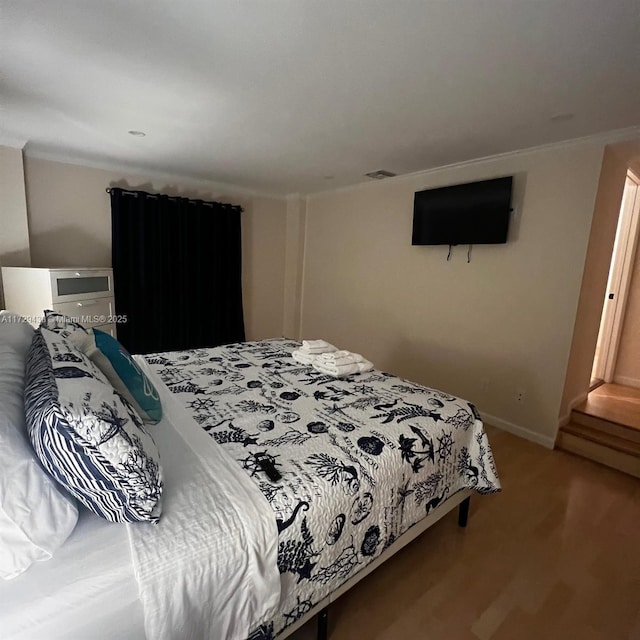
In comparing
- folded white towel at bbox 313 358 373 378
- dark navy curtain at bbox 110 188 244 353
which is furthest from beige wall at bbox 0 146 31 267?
folded white towel at bbox 313 358 373 378

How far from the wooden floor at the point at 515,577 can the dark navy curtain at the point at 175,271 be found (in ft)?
10.8

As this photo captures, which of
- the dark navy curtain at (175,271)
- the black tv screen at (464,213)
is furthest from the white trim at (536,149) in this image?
the dark navy curtain at (175,271)

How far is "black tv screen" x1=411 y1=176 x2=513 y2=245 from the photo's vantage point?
295 cm

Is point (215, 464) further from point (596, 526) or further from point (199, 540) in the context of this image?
point (596, 526)

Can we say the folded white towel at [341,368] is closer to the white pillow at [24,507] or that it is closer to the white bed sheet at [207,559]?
the white bed sheet at [207,559]

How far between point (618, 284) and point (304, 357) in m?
3.39

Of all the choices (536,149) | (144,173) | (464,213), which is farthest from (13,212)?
(536,149)

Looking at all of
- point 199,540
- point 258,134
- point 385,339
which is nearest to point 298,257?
point 385,339

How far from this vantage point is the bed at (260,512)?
85 centimetres

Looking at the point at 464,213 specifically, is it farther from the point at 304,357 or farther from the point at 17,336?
the point at 17,336

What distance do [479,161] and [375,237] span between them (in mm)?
1298

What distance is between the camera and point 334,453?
4.60ft

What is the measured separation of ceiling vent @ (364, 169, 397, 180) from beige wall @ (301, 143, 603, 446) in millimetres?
125

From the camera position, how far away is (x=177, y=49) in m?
1.64
